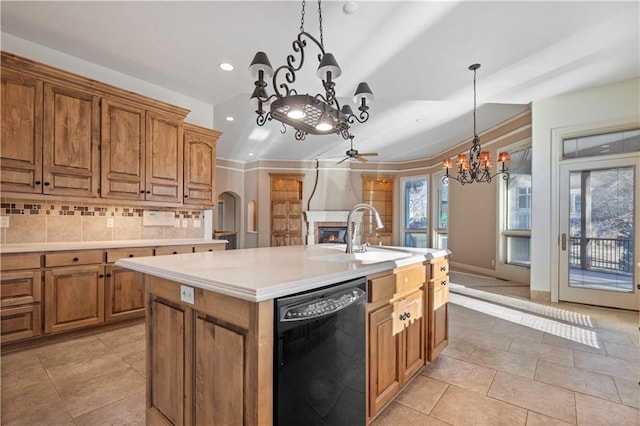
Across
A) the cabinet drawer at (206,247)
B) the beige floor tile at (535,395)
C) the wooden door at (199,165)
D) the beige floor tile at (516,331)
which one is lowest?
the beige floor tile at (516,331)

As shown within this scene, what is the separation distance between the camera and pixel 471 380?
2.13 meters

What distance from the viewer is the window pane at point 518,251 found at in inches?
211

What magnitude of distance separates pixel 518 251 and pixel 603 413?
4238mm

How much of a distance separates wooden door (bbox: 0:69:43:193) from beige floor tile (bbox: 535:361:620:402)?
446 cm

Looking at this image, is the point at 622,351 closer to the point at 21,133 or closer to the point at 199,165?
the point at 199,165

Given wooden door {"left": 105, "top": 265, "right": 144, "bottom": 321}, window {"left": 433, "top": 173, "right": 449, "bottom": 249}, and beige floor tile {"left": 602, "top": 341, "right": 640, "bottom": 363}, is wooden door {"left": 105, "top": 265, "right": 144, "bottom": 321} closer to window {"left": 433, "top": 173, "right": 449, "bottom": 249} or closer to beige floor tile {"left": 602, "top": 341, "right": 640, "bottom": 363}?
beige floor tile {"left": 602, "top": 341, "right": 640, "bottom": 363}

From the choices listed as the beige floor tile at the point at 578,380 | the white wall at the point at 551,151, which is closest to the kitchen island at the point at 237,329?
the beige floor tile at the point at 578,380

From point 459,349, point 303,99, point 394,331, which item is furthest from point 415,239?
point 303,99

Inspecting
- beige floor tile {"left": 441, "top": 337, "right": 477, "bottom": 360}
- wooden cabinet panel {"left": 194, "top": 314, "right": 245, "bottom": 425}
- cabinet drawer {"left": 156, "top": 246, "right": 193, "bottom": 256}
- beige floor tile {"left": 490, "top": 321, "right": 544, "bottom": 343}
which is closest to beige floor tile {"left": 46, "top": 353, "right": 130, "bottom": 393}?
cabinet drawer {"left": 156, "top": 246, "right": 193, "bottom": 256}

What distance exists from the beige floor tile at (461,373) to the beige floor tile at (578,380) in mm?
374

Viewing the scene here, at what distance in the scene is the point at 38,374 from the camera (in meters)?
2.16

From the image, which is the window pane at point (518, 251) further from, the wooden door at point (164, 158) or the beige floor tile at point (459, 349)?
the wooden door at point (164, 158)

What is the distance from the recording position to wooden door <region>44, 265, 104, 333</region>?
103 inches

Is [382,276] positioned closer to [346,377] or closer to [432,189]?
[346,377]
